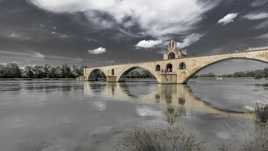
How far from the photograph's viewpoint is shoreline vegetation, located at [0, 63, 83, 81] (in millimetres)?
116938

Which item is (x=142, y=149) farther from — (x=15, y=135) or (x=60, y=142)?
(x=15, y=135)

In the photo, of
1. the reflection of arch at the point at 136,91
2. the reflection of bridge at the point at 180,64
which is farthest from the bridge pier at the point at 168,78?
the reflection of arch at the point at 136,91

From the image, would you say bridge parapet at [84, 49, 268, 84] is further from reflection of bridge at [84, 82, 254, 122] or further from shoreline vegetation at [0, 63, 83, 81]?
shoreline vegetation at [0, 63, 83, 81]

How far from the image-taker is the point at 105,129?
9.21 metres

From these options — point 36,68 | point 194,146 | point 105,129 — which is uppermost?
point 36,68

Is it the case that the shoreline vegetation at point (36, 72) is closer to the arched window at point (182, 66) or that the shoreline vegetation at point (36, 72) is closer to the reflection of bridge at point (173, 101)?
the arched window at point (182, 66)

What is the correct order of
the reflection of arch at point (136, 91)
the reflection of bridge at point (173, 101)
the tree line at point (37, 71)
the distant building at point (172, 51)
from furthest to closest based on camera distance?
the tree line at point (37, 71) < the distant building at point (172, 51) < the reflection of arch at point (136, 91) < the reflection of bridge at point (173, 101)

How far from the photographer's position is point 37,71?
12662cm

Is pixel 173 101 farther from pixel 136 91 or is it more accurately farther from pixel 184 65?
pixel 184 65

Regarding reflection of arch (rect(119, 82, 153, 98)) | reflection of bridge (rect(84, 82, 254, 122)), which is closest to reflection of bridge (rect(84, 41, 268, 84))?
reflection of arch (rect(119, 82, 153, 98))

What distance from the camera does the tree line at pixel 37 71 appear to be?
383 feet

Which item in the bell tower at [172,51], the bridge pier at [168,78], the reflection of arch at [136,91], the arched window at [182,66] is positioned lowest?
the reflection of arch at [136,91]

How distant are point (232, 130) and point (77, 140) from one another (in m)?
6.81

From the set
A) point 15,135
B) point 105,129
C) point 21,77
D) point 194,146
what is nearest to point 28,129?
point 15,135
